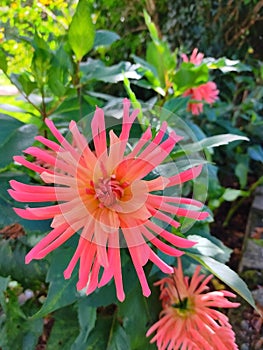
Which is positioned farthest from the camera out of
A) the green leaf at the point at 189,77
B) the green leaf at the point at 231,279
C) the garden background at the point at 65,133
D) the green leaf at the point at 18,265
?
the green leaf at the point at 189,77

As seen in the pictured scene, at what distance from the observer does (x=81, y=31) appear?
70 centimetres

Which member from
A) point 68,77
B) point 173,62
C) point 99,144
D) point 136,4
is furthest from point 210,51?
point 99,144

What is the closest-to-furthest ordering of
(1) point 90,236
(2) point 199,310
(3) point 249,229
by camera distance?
(1) point 90,236 < (2) point 199,310 < (3) point 249,229

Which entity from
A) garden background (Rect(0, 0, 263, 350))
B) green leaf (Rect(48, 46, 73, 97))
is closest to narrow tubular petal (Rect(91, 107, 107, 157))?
garden background (Rect(0, 0, 263, 350))

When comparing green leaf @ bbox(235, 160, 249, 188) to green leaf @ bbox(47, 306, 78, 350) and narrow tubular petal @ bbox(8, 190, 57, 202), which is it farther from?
narrow tubular petal @ bbox(8, 190, 57, 202)

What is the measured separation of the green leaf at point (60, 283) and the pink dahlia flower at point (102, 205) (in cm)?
19

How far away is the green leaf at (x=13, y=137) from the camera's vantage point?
635 millimetres

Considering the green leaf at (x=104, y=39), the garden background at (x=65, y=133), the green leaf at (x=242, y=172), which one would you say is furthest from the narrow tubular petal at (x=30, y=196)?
the green leaf at (x=242, y=172)

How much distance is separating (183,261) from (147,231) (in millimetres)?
357

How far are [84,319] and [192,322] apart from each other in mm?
178

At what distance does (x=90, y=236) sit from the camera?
40cm

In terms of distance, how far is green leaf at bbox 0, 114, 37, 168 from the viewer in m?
0.64

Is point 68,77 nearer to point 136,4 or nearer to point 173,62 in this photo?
point 173,62

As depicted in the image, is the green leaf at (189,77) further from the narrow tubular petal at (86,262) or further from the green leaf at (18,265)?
the narrow tubular petal at (86,262)
